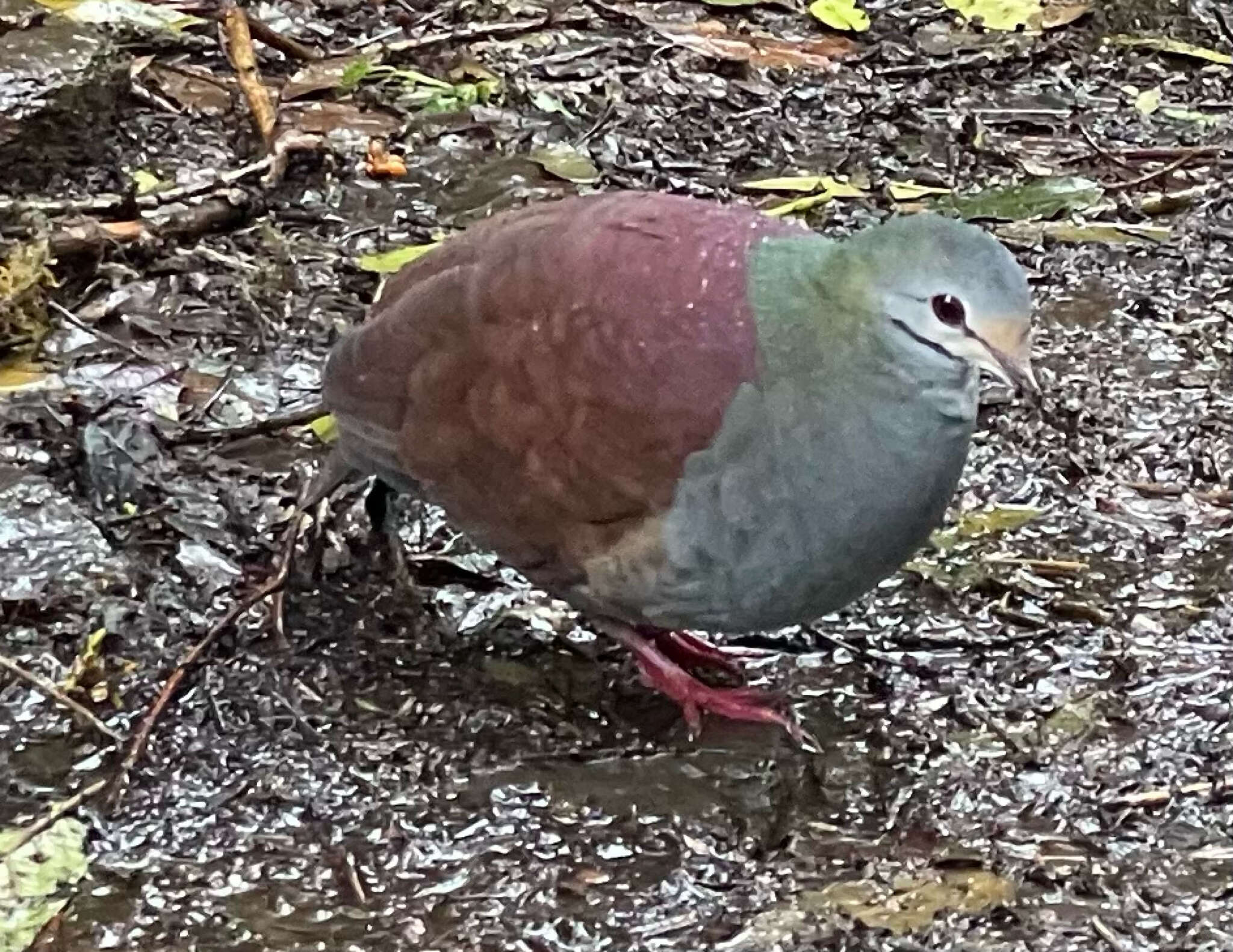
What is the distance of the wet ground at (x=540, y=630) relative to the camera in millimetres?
2730

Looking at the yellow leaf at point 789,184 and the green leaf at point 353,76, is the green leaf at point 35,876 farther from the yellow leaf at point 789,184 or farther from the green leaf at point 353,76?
the green leaf at point 353,76

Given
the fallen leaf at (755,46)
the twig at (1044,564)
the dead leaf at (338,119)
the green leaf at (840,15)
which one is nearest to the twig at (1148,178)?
the fallen leaf at (755,46)

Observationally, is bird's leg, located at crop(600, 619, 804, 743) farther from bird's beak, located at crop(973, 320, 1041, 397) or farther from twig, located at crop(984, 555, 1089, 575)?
bird's beak, located at crop(973, 320, 1041, 397)

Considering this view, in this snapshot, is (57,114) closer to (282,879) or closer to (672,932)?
(282,879)

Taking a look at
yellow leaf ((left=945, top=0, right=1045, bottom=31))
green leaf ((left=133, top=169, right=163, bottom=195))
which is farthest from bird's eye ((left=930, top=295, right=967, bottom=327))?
yellow leaf ((left=945, top=0, right=1045, bottom=31))

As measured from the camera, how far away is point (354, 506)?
3.47 m

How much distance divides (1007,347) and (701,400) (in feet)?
1.44

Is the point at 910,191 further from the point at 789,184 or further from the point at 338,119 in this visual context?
the point at 338,119

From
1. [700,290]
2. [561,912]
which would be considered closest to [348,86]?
[700,290]

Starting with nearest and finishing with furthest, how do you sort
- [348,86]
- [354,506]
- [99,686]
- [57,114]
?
[99,686], [354,506], [57,114], [348,86]

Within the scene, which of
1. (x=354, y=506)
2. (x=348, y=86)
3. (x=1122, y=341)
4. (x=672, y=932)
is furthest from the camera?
(x=348, y=86)

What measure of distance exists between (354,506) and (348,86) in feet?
5.90

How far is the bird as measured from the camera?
2.60 m

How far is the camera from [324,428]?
3684 millimetres
